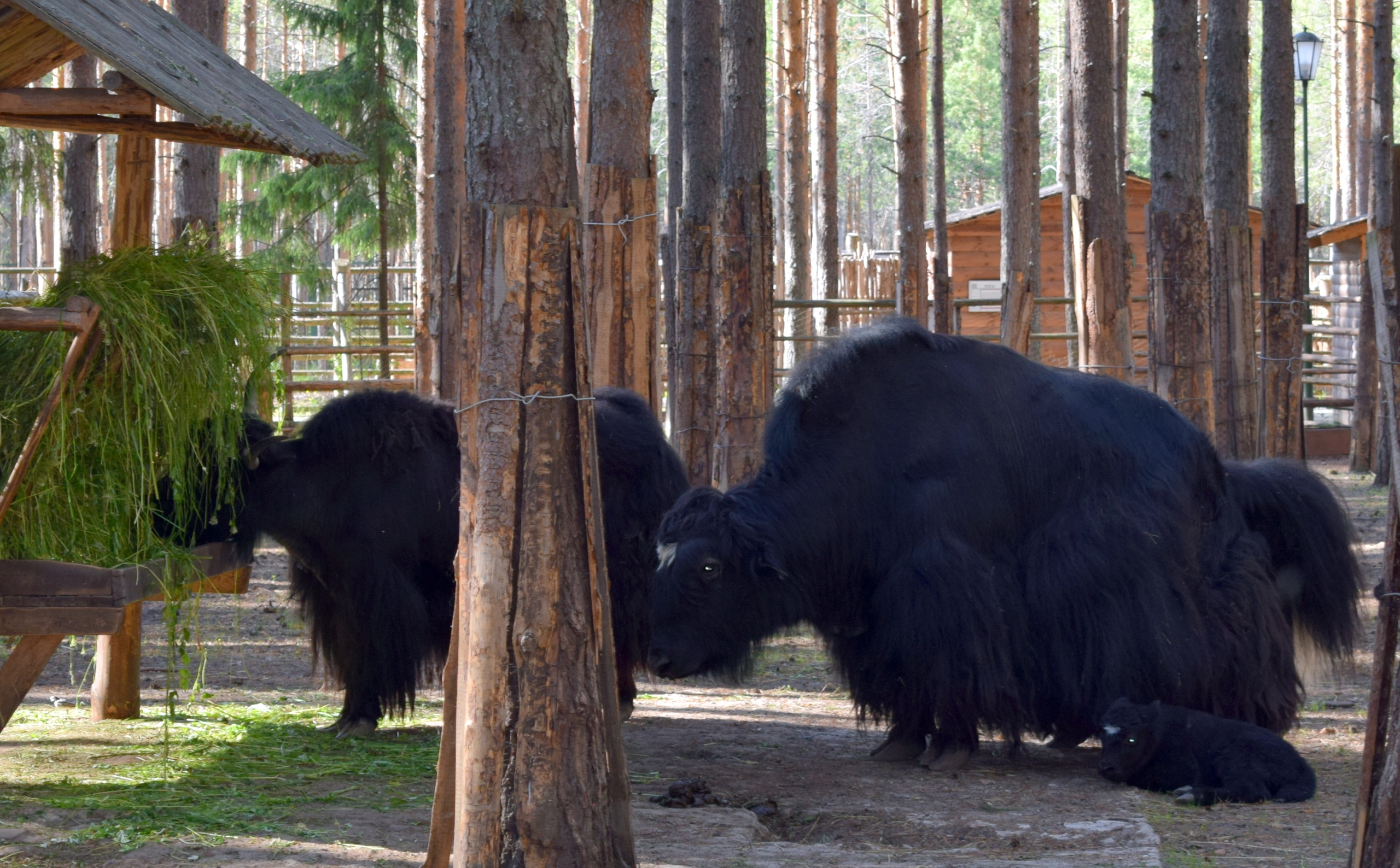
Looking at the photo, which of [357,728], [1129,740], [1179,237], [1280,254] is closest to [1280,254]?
[1280,254]

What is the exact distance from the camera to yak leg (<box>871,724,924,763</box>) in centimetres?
599

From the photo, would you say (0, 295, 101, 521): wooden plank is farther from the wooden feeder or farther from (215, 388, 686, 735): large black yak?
(215, 388, 686, 735): large black yak

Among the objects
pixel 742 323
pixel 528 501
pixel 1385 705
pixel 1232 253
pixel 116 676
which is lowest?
pixel 116 676

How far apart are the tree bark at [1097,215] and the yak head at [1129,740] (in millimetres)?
3621

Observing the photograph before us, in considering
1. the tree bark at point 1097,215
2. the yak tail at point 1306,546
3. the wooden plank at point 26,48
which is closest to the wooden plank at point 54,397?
the wooden plank at point 26,48

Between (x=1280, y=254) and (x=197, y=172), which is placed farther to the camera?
(x=1280, y=254)

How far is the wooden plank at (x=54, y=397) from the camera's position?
15.0 feet

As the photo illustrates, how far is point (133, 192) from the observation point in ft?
20.3

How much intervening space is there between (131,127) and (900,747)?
14.2ft

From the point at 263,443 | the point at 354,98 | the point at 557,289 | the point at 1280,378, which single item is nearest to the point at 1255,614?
the point at 557,289

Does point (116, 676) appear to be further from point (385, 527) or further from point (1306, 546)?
point (1306, 546)

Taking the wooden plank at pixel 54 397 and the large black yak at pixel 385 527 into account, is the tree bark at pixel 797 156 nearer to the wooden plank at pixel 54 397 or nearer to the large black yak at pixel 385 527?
the large black yak at pixel 385 527

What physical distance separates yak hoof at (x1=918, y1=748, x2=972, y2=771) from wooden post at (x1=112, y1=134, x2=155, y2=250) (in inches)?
164

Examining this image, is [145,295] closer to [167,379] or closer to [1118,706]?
[167,379]
